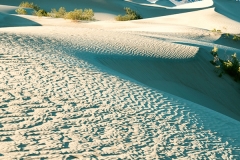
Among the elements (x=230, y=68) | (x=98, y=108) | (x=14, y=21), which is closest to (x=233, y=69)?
(x=230, y=68)

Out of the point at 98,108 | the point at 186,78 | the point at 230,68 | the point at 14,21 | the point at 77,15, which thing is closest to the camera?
the point at 98,108

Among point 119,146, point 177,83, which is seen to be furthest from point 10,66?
point 177,83

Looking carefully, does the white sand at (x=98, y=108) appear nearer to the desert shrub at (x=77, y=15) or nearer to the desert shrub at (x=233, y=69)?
the desert shrub at (x=233, y=69)

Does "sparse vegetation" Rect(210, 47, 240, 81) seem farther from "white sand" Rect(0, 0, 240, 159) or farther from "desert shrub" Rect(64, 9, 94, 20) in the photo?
"desert shrub" Rect(64, 9, 94, 20)

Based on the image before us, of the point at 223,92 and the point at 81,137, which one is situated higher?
the point at 81,137

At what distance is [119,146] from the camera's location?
4801 millimetres

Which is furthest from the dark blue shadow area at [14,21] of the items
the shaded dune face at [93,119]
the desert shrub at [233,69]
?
the shaded dune face at [93,119]

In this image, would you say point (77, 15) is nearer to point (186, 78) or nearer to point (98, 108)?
point (186, 78)

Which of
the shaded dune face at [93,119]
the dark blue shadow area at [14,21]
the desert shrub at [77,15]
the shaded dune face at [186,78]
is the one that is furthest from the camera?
the desert shrub at [77,15]

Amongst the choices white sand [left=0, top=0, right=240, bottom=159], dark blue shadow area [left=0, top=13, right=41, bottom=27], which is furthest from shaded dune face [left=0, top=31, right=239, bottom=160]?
dark blue shadow area [left=0, top=13, right=41, bottom=27]

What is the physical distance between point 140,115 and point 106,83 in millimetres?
1448

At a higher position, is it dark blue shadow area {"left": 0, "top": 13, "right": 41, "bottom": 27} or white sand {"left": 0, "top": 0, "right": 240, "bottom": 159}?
white sand {"left": 0, "top": 0, "right": 240, "bottom": 159}

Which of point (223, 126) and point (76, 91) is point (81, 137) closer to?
point (76, 91)

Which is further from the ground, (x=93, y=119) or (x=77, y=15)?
(x=93, y=119)
